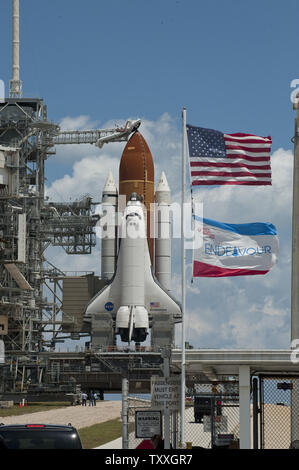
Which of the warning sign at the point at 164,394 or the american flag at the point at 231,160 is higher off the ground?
the american flag at the point at 231,160

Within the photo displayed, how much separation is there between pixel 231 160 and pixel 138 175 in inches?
2591

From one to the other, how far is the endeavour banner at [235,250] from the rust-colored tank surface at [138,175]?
211 feet

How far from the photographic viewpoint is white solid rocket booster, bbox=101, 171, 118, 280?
9156 centimetres

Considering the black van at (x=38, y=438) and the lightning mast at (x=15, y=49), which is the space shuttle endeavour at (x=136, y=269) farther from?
the black van at (x=38, y=438)

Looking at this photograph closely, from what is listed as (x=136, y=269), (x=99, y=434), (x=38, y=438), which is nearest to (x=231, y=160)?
(x=38, y=438)

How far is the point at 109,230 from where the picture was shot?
300 ft

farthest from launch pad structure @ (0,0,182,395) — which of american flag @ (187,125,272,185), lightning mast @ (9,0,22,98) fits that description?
american flag @ (187,125,272,185)

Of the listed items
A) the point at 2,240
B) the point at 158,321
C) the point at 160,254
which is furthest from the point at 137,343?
the point at 2,240

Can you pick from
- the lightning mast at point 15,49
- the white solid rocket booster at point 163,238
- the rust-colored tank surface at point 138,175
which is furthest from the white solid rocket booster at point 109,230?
the lightning mast at point 15,49

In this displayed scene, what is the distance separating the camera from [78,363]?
92.2 m

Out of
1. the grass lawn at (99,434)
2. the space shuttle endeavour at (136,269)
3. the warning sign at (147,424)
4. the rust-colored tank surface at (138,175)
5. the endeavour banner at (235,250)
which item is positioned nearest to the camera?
the warning sign at (147,424)

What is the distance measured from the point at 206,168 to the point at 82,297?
7832cm

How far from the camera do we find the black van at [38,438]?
57.6ft

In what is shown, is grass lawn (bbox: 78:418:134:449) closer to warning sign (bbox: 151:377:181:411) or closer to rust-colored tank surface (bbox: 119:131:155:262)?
warning sign (bbox: 151:377:181:411)
